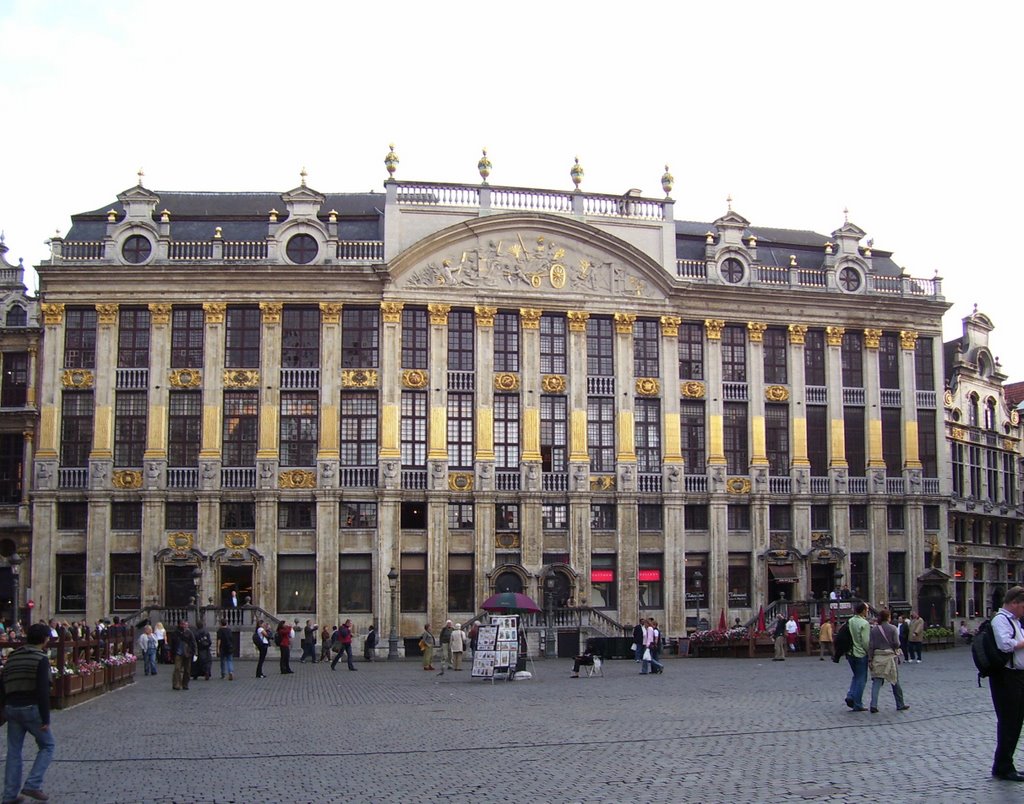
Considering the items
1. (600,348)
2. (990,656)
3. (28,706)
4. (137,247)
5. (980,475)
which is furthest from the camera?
(980,475)

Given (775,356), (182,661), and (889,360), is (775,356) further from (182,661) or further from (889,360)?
(182,661)

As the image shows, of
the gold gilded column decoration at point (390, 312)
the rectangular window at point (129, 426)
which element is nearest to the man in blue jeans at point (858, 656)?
the gold gilded column decoration at point (390, 312)

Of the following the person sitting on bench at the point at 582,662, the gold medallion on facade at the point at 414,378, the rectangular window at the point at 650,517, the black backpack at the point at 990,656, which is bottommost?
the person sitting on bench at the point at 582,662

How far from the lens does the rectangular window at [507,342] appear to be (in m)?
57.2

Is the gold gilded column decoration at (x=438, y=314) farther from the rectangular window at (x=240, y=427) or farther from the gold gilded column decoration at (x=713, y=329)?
the gold gilded column decoration at (x=713, y=329)

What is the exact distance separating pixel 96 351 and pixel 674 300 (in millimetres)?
25056

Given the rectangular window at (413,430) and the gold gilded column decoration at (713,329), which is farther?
the gold gilded column decoration at (713,329)

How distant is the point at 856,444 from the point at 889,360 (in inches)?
175

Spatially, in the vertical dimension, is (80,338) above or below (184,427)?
above

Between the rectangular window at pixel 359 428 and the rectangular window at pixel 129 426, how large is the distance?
8.23 m

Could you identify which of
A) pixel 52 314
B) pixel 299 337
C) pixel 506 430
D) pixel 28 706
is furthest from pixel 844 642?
pixel 52 314

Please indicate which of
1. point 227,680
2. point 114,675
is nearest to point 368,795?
point 114,675

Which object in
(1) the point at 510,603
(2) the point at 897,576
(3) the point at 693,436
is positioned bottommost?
(1) the point at 510,603

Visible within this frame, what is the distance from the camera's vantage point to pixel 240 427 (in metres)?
55.3
